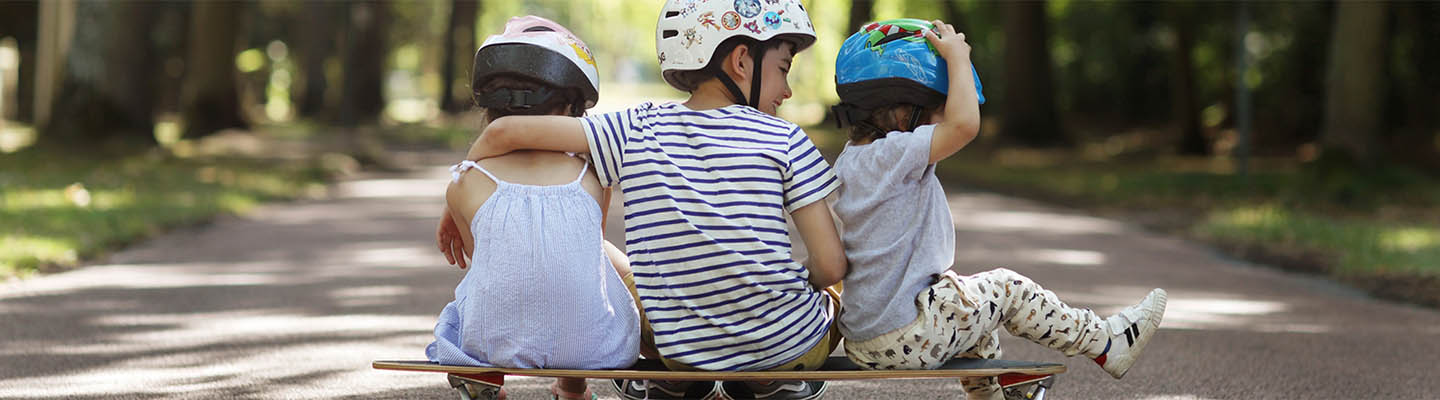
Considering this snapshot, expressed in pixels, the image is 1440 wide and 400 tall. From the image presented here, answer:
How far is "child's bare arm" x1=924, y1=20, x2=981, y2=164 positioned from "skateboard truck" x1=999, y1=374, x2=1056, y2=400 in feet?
1.88

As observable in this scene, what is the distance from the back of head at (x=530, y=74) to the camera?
382cm

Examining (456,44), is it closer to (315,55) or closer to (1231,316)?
(315,55)


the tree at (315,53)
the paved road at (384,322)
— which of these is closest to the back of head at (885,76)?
the paved road at (384,322)

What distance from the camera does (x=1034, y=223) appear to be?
42.4 feet

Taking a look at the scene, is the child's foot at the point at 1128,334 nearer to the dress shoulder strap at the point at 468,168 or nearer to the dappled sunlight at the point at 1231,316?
the dress shoulder strap at the point at 468,168

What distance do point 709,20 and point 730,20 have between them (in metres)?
0.05

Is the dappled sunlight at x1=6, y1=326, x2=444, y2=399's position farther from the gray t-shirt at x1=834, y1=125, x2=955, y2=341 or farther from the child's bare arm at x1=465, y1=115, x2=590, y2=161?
the gray t-shirt at x1=834, y1=125, x2=955, y2=341

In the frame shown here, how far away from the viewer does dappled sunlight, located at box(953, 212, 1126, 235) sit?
40.3 ft

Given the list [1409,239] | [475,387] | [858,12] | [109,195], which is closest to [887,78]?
[475,387]

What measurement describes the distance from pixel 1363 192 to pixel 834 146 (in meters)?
15.0

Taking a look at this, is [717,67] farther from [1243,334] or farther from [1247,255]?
[1247,255]

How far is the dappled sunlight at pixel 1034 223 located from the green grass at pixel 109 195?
625cm

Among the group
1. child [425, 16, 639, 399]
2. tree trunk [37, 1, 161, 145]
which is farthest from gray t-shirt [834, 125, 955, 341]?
tree trunk [37, 1, 161, 145]

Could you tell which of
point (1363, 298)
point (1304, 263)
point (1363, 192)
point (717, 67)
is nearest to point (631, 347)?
point (717, 67)
